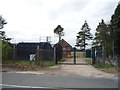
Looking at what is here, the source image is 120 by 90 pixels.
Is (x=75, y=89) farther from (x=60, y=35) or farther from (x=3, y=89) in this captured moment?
(x=60, y=35)

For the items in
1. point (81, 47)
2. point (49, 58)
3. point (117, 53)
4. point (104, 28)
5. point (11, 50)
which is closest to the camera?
point (11, 50)

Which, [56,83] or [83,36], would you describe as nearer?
[56,83]

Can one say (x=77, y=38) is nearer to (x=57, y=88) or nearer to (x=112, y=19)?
(x=112, y=19)

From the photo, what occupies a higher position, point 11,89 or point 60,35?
point 60,35

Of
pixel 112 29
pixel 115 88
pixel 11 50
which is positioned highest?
pixel 112 29

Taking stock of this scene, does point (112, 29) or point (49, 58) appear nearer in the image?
point (49, 58)

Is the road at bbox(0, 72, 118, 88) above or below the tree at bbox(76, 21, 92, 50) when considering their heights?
below

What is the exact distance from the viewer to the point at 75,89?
1023 centimetres

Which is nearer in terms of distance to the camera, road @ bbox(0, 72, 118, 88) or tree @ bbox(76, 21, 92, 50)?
road @ bbox(0, 72, 118, 88)

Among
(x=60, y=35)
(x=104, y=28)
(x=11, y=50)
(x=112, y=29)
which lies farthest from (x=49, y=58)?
(x=60, y=35)

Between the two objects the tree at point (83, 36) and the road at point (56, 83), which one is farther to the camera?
the tree at point (83, 36)

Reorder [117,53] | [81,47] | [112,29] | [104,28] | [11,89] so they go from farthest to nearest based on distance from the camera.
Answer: [81,47] → [104,28] → [112,29] → [117,53] → [11,89]

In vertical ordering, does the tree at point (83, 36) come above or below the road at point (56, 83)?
above

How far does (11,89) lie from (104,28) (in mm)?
48957
